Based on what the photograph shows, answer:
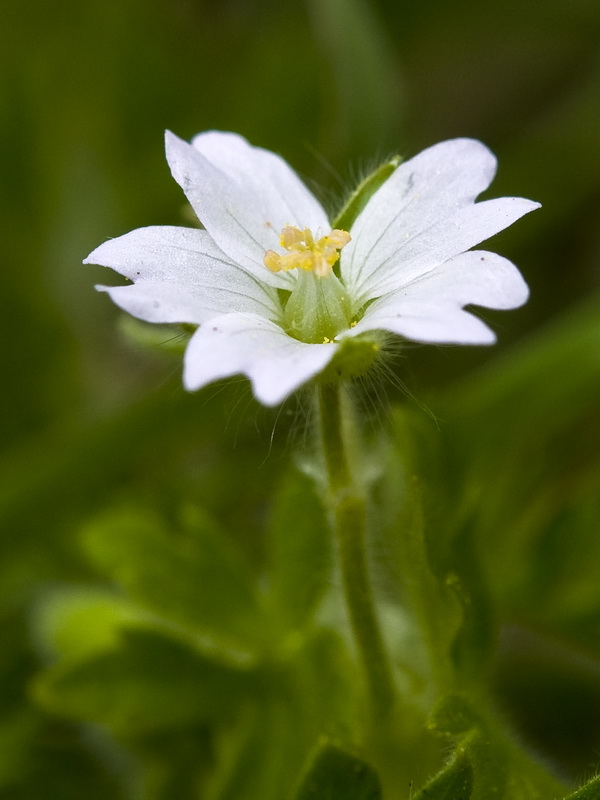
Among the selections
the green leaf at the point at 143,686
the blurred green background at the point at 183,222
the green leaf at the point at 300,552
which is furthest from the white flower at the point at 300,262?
the green leaf at the point at 143,686

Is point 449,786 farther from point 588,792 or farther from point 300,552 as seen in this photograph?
point 300,552

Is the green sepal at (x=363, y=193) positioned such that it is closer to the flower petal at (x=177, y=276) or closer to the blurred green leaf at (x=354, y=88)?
the flower petal at (x=177, y=276)

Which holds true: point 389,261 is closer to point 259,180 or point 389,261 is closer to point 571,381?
point 259,180

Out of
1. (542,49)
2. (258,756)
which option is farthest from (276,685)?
(542,49)

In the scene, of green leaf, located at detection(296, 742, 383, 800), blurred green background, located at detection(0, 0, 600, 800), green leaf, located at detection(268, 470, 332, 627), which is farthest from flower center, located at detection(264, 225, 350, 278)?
green leaf, located at detection(296, 742, 383, 800)

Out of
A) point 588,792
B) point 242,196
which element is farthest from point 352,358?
point 588,792
